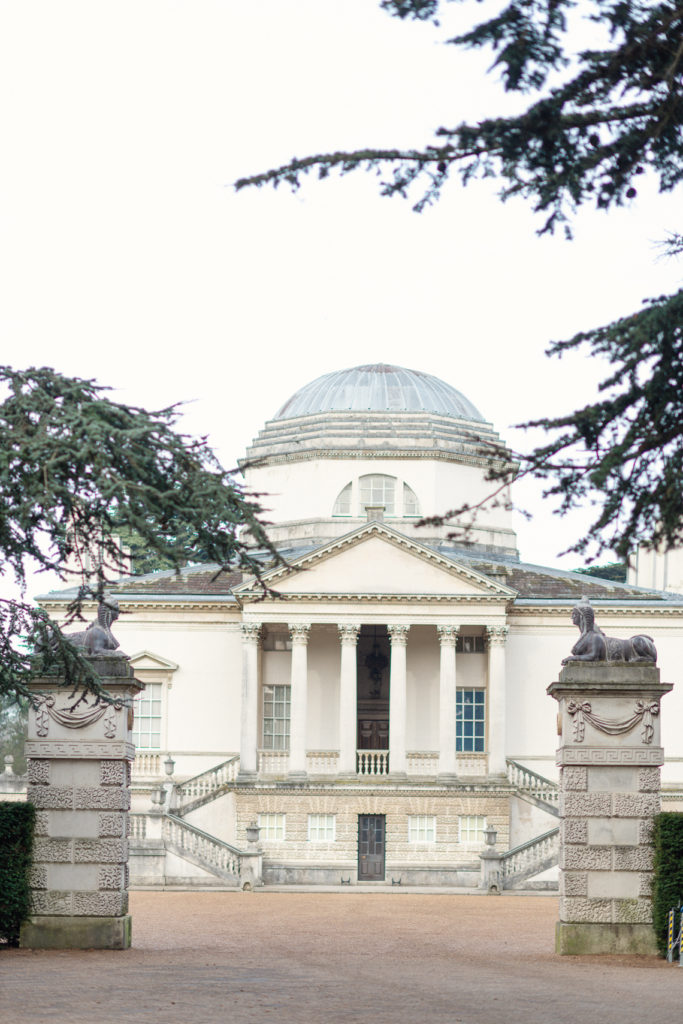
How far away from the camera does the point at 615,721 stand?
20.9m

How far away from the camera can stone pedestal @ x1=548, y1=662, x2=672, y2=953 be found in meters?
20.3

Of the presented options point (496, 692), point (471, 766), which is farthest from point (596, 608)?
point (471, 766)

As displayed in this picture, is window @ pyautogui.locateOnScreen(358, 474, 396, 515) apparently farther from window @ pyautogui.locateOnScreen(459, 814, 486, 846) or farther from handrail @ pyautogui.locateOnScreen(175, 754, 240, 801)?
window @ pyautogui.locateOnScreen(459, 814, 486, 846)

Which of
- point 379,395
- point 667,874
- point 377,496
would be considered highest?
point 379,395

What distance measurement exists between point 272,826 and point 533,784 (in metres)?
8.15

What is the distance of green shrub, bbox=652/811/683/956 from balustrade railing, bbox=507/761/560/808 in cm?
3092

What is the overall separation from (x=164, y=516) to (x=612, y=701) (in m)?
7.07

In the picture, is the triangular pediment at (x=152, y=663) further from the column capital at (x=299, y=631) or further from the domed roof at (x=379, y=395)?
the domed roof at (x=379, y=395)

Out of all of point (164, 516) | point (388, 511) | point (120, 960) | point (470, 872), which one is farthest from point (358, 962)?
point (388, 511)

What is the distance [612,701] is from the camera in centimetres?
2095

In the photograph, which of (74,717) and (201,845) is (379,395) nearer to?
(201,845)

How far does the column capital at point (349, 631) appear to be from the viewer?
53.2 m

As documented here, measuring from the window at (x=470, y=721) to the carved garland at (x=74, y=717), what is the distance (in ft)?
114

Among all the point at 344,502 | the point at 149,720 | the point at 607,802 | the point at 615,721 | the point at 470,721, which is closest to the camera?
the point at 607,802
